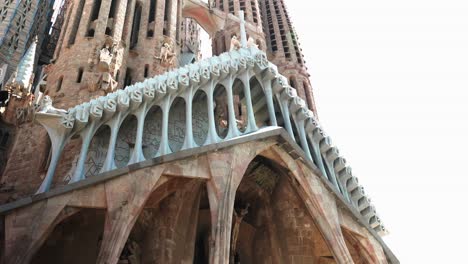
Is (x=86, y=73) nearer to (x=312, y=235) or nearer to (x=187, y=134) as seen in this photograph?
(x=187, y=134)

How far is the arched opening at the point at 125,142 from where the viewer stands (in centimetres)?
1142

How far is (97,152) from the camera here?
11.4 meters

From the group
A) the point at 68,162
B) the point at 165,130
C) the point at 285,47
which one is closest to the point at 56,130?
the point at 68,162

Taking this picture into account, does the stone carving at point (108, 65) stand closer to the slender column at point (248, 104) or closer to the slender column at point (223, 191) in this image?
the slender column at point (248, 104)

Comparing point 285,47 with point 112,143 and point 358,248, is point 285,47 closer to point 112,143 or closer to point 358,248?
point 358,248

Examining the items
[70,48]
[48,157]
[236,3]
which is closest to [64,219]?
[48,157]

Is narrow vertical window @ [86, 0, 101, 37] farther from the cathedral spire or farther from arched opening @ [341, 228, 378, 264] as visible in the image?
arched opening @ [341, 228, 378, 264]

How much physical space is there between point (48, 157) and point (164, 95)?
11.4ft

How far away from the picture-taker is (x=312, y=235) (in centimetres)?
1301

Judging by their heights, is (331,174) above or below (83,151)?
above

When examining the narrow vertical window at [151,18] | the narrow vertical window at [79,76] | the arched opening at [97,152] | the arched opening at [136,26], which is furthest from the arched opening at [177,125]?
the narrow vertical window at [151,18]

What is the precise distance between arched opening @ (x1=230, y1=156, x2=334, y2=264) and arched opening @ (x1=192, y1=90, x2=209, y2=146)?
1647 mm

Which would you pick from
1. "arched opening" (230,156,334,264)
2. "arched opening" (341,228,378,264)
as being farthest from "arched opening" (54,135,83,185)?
"arched opening" (341,228,378,264)

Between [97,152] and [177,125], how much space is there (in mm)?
2386
